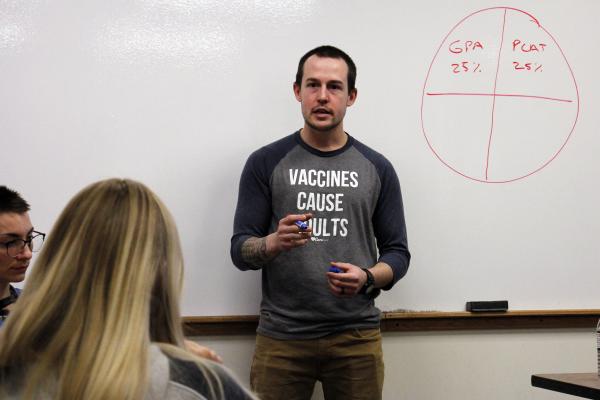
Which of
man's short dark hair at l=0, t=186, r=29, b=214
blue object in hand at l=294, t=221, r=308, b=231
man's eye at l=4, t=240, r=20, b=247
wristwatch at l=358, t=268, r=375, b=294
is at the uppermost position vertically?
man's short dark hair at l=0, t=186, r=29, b=214

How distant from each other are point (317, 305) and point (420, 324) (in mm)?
596

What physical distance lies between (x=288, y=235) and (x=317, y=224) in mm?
260

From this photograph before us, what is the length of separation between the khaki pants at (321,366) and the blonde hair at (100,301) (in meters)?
1.37

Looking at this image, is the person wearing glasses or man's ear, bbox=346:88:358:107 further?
man's ear, bbox=346:88:358:107

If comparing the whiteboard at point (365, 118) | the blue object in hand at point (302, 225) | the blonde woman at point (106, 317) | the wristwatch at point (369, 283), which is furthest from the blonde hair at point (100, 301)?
the whiteboard at point (365, 118)

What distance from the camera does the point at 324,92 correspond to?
2.68 metres

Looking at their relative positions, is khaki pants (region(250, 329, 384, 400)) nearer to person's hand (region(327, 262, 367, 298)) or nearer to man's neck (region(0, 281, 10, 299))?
person's hand (region(327, 262, 367, 298))

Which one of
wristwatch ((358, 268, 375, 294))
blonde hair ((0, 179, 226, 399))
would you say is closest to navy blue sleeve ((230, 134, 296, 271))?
wristwatch ((358, 268, 375, 294))

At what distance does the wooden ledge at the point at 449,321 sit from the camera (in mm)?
2840

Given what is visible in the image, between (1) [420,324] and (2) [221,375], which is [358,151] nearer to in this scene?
(1) [420,324]

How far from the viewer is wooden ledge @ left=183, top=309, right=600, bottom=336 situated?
2.84m

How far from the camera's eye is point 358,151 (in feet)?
9.08

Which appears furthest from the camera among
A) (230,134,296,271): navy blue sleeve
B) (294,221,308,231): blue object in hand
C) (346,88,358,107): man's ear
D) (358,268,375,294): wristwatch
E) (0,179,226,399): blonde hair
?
(346,88,358,107): man's ear

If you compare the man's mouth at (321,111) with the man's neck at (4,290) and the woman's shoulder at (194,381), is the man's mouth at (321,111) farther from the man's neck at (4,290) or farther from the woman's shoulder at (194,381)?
the woman's shoulder at (194,381)
